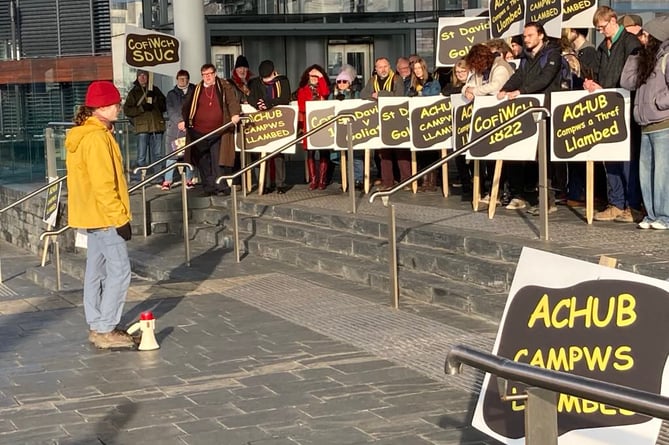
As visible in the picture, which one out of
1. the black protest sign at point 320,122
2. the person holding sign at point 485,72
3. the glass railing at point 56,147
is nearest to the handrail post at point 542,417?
the person holding sign at point 485,72

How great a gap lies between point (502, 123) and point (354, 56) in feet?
40.8

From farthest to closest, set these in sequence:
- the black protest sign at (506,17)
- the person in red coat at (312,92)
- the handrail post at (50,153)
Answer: the handrail post at (50,153), the person in red coat at (312,92), the black protest sign at (506,17)

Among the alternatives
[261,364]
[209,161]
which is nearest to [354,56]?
[209,161]

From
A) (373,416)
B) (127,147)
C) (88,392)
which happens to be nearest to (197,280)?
(88,392)

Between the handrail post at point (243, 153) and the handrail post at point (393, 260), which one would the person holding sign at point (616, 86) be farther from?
the handrail post at point (243, 153)

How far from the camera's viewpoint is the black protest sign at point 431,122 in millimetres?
13953

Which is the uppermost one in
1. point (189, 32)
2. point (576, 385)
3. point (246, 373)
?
point (189, 32)

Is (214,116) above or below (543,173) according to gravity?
above

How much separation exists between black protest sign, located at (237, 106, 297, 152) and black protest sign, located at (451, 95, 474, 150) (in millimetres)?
3189

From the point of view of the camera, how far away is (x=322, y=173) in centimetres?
1647

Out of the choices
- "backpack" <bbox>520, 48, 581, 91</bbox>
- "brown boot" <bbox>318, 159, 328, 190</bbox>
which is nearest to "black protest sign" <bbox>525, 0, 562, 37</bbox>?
"backpack" <bbox>520, 48, 581, 91</bbox>

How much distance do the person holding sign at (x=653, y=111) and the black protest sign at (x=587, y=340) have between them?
5.57 metres

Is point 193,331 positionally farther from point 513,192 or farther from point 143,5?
point 143,5

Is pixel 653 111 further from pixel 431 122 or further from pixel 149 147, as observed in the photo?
pixel 149 147
